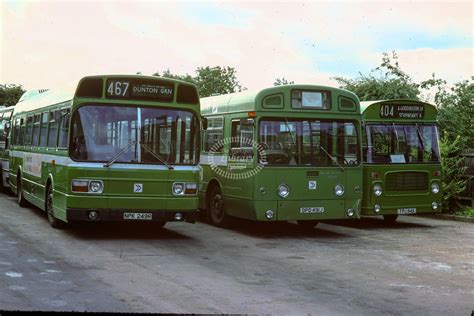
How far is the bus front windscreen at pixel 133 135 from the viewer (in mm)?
12414

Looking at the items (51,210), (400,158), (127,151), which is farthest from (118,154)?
(400,158)

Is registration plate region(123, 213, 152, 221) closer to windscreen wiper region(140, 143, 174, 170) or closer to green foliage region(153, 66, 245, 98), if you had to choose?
windscreen wiper region(140, 143, 174, 170)

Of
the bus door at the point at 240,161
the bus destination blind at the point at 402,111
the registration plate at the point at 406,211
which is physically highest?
the bus destination blind at the point at 402,111

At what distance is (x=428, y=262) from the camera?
1109cm

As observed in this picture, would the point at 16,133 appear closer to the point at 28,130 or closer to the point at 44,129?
the point at 28,130

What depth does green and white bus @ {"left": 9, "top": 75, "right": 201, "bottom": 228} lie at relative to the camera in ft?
40.5

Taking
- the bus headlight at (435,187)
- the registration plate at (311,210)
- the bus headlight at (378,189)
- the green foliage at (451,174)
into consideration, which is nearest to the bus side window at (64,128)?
the registration plate at (311,210)

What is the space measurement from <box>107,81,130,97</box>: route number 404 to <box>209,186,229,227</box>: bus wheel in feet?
11.8

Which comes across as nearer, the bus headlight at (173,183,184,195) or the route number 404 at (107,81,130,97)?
the route number 404 at (107,81,130,97)

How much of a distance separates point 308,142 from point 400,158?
309 centimetres

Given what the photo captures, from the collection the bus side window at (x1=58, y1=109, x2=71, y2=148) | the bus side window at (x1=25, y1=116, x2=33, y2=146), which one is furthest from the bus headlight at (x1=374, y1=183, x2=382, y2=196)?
the bus side window at (x1=25, y1=116, x2=33, y2=146)

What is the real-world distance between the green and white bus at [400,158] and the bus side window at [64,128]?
6.45 metres

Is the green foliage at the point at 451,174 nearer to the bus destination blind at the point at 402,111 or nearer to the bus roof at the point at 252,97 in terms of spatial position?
the bus destination blind at the point at 402,111

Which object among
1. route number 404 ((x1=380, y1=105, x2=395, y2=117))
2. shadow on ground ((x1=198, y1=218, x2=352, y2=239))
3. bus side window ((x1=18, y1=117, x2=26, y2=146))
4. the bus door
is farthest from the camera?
bus side window ((x1=18, y1=117, x2=26, y2=146))
